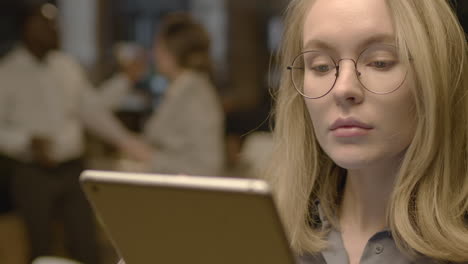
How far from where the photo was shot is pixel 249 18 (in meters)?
6.09

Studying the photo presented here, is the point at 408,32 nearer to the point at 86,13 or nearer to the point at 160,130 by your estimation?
the point at 160,130

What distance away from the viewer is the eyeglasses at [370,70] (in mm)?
1234

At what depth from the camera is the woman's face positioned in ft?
4.07

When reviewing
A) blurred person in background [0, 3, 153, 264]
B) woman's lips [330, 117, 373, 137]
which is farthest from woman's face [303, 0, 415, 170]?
blurred person in background [0, 3, 153, 264]

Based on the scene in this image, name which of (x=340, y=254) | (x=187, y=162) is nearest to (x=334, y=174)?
(x=340, y=254)

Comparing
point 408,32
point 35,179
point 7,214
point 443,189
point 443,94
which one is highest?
point 408,32

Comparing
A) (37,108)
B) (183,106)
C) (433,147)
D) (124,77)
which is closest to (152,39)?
(124,77)

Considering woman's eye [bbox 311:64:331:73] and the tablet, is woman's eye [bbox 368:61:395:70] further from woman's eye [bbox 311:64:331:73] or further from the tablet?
the tablet

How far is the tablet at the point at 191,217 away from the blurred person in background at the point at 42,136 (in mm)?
2564

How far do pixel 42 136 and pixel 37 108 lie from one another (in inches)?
6.5

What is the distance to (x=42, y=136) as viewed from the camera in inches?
148

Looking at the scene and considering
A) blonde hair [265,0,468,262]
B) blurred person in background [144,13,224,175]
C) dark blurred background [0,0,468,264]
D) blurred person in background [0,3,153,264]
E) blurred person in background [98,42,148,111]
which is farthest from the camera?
dark blurred background [0,0,468,264]

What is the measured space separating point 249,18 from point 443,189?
4.94 metres

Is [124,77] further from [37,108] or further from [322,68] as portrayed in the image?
[322,68]
